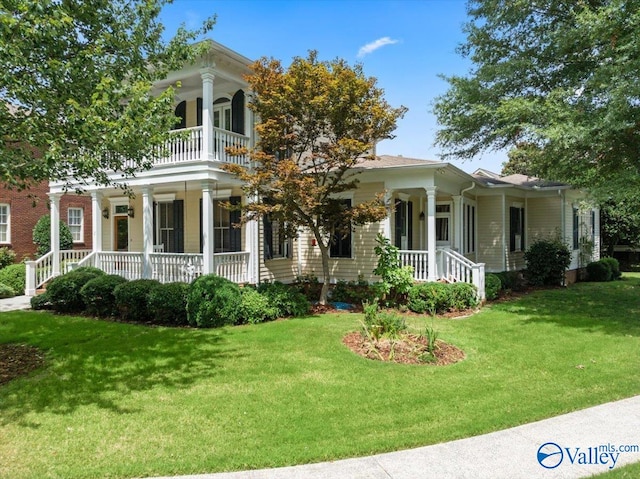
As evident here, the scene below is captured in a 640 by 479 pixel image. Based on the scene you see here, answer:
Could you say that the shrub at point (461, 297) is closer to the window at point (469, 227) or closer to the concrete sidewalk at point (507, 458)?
the window at point (469, 227)

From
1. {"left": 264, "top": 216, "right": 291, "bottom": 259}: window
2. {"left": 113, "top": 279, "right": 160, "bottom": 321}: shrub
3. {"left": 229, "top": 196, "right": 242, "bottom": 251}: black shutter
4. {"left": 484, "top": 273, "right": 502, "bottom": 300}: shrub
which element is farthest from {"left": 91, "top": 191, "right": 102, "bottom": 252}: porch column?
{"left": 484, "top": 273, "right": 502, "bottom": 300}: shrub

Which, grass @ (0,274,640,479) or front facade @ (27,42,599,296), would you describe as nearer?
grass @ (0,274,640,479)

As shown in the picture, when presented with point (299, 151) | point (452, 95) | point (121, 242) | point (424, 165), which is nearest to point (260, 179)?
point (299, 151)

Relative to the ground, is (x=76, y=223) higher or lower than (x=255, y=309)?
higher

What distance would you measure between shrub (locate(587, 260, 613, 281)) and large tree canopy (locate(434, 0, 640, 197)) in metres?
9.11

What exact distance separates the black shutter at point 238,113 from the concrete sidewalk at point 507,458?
11.4 m

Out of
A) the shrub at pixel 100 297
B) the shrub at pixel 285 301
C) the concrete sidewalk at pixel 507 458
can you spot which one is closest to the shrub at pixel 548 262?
the shrub at pixel 285 301

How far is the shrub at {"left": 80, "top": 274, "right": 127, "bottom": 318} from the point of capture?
11500mm

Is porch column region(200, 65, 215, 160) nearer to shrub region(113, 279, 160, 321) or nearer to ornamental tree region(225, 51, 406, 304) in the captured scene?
ornamental tree region(225, 51, 406, 304)

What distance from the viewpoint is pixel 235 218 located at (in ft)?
45.7

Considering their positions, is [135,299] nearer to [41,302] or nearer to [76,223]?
[41,302]

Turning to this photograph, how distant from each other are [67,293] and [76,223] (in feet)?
41.1

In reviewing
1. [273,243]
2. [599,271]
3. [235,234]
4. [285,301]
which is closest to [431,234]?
[285,301]

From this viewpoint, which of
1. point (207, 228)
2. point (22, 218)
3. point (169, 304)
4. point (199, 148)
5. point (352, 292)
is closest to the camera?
point (169, 304)
